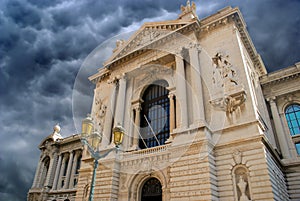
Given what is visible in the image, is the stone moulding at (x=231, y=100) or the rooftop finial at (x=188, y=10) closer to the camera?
the stone moulding at (x=231, y=100)

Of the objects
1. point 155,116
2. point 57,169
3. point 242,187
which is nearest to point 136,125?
point 155,116

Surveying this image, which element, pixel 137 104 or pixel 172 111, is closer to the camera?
pixel 172 111

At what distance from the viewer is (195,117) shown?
54.5ft

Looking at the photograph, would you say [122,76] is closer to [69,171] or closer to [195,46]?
[195,46]

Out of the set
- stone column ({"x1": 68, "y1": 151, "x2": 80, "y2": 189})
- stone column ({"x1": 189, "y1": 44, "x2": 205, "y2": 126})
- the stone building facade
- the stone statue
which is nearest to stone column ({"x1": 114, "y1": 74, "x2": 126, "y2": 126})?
stone column ({"x1": 189, "y1": 44, "x2": 205, "y2": 126})

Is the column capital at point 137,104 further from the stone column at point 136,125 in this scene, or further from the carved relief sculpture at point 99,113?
the carved relief sculpture at point 99,113

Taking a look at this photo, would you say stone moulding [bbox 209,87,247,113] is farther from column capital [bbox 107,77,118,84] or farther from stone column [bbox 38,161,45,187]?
stone column [bbox 38,161,45,187]

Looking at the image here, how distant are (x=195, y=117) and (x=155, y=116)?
17.0 feet

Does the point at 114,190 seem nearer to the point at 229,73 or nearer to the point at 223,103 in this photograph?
the point at 223,103

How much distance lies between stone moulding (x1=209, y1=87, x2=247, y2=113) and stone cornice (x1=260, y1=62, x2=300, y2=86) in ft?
27.2

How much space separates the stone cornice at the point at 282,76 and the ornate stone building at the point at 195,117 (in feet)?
0.28

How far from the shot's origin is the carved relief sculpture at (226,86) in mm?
15992

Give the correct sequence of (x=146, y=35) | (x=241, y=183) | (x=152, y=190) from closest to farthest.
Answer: (x=241, y=183) → (x=152, y=190) → (x=146, y=35)

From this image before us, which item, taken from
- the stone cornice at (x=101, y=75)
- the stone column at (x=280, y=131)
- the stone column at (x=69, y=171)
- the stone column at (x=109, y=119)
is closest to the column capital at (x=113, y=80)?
the stone column at (x=109, y=119)
